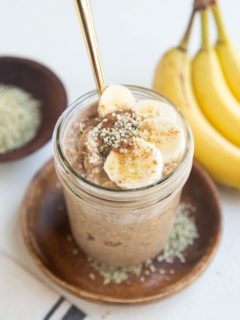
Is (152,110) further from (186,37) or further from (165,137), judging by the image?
(186,37)

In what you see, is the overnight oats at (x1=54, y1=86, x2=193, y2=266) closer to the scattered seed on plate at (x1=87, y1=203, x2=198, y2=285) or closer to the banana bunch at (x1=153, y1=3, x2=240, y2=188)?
the scattered seed on plate at (x1=87, y1=203, x2=198, y2=285)

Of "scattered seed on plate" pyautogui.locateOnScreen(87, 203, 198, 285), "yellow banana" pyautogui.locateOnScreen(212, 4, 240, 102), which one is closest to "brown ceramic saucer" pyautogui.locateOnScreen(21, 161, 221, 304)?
"scattered seed on plate" pyautogui.locateOnScreen(87, 203, 198, 285)

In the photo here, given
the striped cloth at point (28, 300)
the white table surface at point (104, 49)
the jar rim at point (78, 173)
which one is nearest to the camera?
the jar rim at point (78, 173)

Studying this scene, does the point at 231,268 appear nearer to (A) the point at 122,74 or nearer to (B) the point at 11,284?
(B) the point at 11,284

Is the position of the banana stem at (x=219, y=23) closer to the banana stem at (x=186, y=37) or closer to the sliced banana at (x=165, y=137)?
the banana stem at (x=186, y=37)

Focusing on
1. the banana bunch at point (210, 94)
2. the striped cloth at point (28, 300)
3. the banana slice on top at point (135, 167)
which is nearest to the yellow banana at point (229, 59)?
the banana bunch at point (210, 94)

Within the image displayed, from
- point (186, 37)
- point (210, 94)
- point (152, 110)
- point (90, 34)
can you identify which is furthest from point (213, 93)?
point (90, 34)
